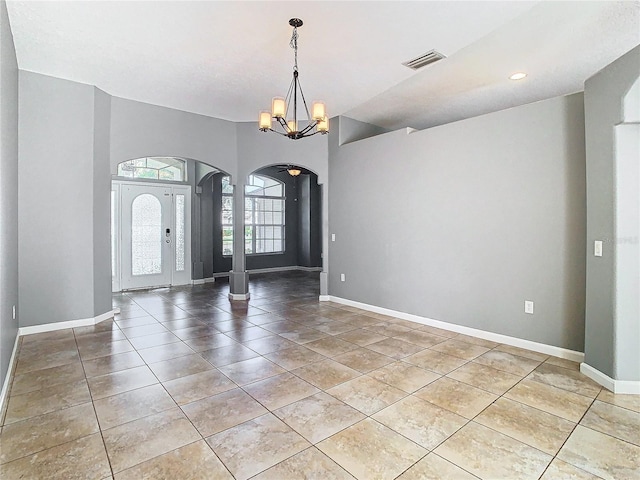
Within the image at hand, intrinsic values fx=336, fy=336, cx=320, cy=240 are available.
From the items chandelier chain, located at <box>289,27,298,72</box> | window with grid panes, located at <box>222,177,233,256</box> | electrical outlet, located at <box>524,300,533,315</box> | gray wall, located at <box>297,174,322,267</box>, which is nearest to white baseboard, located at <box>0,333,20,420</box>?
chandelier chain, located at <box>289,27,298,72</box>

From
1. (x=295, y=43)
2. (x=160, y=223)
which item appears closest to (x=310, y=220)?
(x=160, y=223)

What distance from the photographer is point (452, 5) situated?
285 cm

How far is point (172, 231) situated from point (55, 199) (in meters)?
3.08

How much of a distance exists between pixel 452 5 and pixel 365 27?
0.77 meters

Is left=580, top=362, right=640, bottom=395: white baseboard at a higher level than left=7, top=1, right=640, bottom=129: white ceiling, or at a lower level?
lower

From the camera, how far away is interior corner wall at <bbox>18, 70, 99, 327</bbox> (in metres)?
4.13

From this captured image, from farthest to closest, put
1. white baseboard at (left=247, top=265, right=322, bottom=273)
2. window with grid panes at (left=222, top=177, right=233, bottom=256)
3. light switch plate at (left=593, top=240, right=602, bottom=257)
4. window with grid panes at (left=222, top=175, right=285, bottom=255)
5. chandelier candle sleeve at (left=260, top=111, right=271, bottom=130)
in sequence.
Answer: white baseboard at (left=247, top=265, right=322, bottom=273) → window with grid panes at (left=222, top=175, right=285, bottom=255) → window with grid panes at (left=222, top=177, right=233, bottom=256) → chandelier candle sleeve at (left=260, top=111, right=271, bottom=130) → light switch plate at (left=593, top=240, right=602, bottom=257)

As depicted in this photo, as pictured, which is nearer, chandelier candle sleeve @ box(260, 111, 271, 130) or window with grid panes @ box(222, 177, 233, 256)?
chandelier candle sleeve @ box(260, 111, 271, 130)

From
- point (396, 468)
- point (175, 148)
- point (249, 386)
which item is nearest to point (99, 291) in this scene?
point (175, 148)

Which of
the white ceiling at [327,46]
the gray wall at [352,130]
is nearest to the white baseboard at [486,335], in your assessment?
the gray wall at [352,130]

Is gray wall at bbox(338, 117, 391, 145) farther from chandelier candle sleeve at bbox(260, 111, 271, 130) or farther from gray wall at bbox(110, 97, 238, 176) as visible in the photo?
chandelier candle sleeve at bbox(260, 111, 271, 130)

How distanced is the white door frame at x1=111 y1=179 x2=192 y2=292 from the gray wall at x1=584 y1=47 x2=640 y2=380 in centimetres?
710

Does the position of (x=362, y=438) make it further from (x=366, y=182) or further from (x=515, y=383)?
(x=366, y=182)

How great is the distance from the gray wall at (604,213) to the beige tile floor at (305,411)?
291 millimetres
